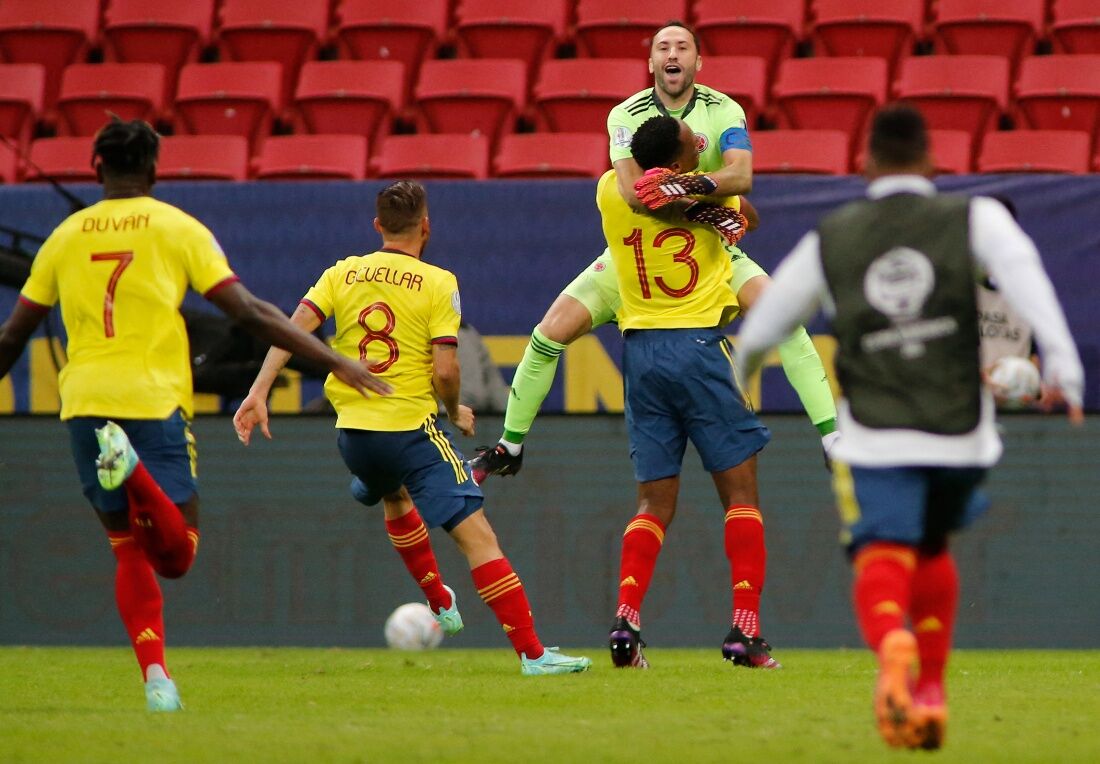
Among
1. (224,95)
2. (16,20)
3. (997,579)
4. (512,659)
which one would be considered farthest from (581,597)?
(16,20)

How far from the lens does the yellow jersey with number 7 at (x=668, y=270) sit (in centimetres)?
790

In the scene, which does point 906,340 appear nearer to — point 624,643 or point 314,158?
point 624,643

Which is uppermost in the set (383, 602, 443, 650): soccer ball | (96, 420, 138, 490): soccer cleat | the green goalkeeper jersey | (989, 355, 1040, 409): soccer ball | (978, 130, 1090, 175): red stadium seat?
(978, 130, 1090, 175): red stadium seat

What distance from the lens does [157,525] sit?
6.05m

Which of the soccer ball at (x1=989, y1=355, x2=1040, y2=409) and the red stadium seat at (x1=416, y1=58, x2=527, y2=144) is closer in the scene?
the soccer ball at (x1=989, y1=355, x2=1040, y2=409)

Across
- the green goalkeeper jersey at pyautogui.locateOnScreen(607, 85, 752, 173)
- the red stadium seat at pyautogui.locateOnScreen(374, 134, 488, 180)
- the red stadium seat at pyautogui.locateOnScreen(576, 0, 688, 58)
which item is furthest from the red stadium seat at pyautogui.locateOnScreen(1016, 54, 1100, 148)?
the green goalkeeper jersey at pyautogui.locateOnScreen(607, 85, 752, 173)

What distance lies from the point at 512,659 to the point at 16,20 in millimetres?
8466

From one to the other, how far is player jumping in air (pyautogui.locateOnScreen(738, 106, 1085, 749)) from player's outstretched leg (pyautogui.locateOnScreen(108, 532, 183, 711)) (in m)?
2.44

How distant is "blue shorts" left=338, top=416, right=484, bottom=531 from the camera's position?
24.9 ft

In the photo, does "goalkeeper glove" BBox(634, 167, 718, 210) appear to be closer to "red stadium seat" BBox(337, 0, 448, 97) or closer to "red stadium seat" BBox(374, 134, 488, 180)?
"red stadium seat" BBox(374, 134, 488, 180)

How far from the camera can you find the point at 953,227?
477cm

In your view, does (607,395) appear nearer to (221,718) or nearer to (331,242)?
(331,242)

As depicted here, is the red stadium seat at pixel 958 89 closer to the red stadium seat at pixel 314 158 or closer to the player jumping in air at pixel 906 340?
the red stadium seat at pixel 314 158

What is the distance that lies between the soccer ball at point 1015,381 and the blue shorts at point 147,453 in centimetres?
273
